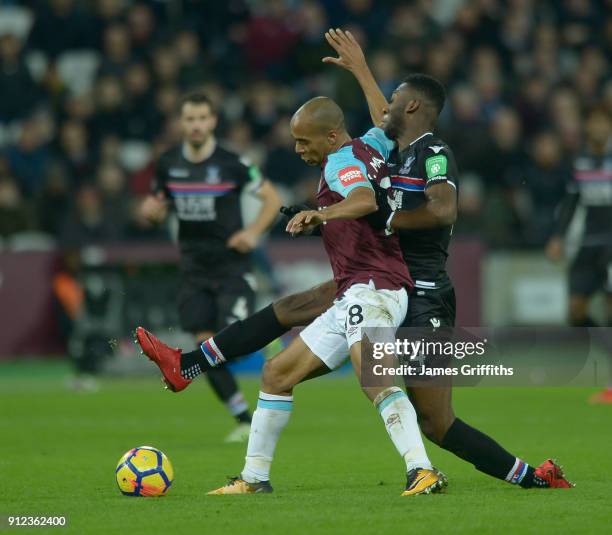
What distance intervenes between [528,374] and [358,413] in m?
2.48

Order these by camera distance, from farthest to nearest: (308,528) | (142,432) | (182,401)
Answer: (182,401) < (142,432) < (308,528)

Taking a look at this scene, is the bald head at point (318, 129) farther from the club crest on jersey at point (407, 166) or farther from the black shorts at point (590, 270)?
the black shorts at point (590, 270)

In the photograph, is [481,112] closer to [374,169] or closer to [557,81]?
[557,81]

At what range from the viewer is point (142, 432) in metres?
10.5

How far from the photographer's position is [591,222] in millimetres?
13125

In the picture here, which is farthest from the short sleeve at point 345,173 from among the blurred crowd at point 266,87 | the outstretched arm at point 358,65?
the blurred crowd at point 266,87

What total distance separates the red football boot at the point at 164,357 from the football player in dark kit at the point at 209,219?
299cm

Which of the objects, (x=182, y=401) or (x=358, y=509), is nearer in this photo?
(x=358, y=509)

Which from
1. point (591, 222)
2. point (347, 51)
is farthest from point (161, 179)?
point (591, 222)

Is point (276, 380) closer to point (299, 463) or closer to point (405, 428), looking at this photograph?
point (405, 428)

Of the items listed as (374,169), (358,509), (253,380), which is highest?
(374,169)

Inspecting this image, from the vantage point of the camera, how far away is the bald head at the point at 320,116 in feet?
22.2

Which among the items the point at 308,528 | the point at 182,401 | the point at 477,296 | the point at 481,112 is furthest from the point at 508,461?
the point at 481,112

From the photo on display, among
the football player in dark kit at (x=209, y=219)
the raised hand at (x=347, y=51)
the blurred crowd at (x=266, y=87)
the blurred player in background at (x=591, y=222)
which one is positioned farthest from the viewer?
the blurred crowd at (x=266, y=87)
